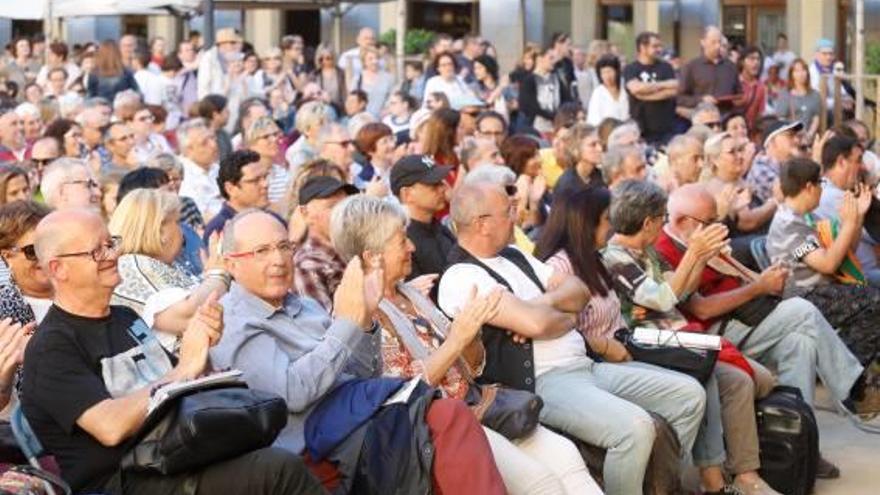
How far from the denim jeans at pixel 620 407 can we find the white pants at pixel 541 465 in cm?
24

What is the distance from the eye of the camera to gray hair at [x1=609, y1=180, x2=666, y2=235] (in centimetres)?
884

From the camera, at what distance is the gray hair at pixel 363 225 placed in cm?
732

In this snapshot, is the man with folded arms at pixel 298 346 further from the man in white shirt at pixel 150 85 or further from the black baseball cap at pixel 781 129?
the man in white shirt at pixel 150 85

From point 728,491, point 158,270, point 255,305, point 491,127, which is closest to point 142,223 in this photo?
point 158,270

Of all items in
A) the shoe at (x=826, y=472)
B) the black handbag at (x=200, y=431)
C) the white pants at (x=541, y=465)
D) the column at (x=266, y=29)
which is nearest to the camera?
the black handbag at (x=200, y=431)

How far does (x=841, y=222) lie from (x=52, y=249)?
5.82 metres

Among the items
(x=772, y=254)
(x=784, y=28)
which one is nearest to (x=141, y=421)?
(x=772, y=254)

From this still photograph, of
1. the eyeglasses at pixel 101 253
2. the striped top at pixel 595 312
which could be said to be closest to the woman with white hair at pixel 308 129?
the striped top at pixel 595 312

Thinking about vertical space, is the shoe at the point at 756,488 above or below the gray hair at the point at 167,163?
below

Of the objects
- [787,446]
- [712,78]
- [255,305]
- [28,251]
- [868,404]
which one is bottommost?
[868,404]

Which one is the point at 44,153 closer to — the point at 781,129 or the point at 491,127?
the point at 491,127

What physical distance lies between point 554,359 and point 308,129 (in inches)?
249

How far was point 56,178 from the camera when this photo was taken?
9828mm

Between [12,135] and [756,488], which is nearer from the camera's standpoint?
[756,488]
